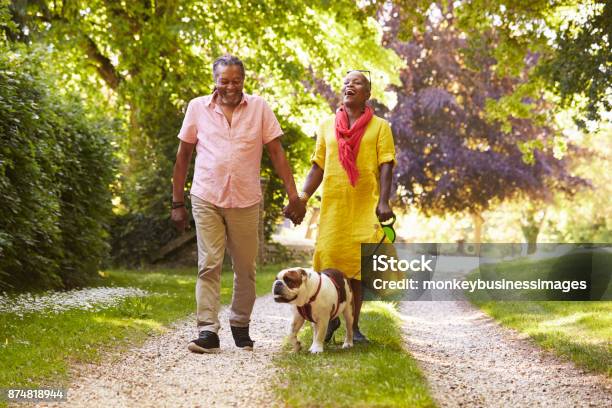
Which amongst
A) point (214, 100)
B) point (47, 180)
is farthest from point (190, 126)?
point (47, 180)

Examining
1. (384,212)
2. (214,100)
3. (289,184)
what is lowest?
(384,212)

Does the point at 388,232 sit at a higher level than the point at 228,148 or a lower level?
lower

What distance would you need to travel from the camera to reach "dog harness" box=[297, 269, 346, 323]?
20.7 ft

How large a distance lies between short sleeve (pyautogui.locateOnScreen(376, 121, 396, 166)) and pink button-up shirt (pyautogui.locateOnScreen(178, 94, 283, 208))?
0.90 meters

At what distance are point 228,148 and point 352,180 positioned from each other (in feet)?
3.49

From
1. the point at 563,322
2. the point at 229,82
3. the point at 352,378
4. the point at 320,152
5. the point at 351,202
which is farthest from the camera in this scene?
the point at 563,322

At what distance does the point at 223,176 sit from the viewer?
6.60m

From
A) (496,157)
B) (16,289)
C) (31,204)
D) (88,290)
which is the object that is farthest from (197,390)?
(496,157)

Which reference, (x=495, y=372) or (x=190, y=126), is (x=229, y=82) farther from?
(x=495, y=372)

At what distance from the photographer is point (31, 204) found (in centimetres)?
988

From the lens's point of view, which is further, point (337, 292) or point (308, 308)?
point (337, 292)

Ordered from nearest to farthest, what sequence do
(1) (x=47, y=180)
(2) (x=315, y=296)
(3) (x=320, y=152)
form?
1. (2) (x=315, y=296)
2. (3) (x=320, y=152)
3. (1) (x=47, y=180)

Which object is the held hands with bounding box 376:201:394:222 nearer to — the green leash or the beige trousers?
the green leash

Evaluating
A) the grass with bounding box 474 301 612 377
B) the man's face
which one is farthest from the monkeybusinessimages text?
the man's face
